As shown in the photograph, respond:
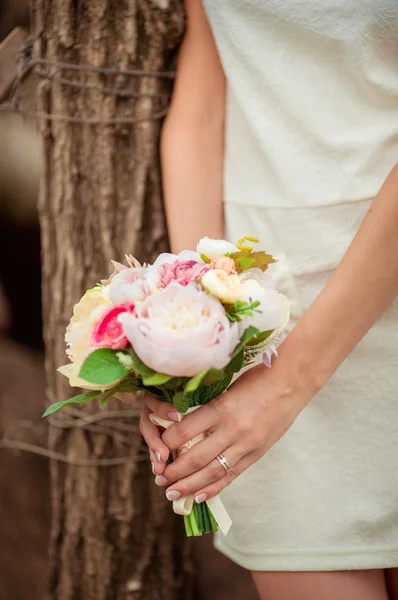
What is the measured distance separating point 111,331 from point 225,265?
19cm

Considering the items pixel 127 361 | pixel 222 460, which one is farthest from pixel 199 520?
pixel 127 361

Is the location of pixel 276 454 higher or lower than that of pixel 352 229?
lower

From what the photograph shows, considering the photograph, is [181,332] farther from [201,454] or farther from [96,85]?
[96,85]

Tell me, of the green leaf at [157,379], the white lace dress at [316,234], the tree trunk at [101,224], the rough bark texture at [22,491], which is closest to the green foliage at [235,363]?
the green leaf at [157,379]

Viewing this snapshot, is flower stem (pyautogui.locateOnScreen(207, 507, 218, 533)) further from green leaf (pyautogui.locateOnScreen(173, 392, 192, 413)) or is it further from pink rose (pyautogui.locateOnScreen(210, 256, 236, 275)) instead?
pink rose (pyautogui.locateOnScreen(210, 256, 236, 275))

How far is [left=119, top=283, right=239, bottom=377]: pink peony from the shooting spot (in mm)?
960

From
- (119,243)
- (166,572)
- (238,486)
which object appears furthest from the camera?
(166,572)

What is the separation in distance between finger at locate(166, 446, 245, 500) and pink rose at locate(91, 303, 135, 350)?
0.26m

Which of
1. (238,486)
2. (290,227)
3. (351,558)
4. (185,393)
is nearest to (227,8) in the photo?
(290,227)

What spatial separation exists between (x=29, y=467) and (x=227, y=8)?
1800mm

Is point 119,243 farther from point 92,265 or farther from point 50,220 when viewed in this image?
point 50,220

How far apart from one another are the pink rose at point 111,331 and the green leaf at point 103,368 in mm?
16

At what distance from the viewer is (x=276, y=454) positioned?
142 cm

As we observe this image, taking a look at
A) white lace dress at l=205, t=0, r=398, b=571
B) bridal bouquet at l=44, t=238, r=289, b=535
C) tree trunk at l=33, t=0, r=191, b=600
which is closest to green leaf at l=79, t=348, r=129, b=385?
bridal bouquet at l=44, t=238, r=289, b=535
